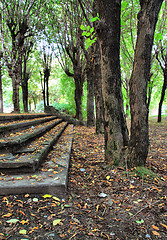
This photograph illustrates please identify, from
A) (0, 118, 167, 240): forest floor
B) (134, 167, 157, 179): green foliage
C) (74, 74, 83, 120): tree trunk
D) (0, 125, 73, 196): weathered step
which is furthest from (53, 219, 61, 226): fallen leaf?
(74, 74, 83, 120): tree trunk

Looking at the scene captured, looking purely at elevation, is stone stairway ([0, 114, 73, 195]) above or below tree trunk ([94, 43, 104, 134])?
below

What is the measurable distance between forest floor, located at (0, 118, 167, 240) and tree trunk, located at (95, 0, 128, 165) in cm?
62

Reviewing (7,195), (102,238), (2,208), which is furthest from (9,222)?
(102,238)

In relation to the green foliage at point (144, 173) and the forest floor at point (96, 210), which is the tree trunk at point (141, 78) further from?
the forest floor at point (96, 210)

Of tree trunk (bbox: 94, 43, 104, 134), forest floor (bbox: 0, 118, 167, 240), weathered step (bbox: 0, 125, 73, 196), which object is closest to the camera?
forest floor (bbox: 0, 118, 167, 240)

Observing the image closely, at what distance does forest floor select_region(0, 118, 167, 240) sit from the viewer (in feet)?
5.53

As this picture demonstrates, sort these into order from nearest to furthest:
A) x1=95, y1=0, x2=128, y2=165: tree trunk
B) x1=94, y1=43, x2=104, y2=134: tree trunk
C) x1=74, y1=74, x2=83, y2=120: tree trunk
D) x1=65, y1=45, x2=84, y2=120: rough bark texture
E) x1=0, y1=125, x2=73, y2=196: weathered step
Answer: x1=0, y1=125, x2=73, y2=196: weathered step < x1=95, y1=0, x2=128, y2=165: tree trunk < x1=94, y1=43, x2=104, y2=134: tree trunk < x1=65, y1=45, x2=84, y2=120: rough bark texture < x1=74, y1=74, x2=83, y2=120: tree trunk

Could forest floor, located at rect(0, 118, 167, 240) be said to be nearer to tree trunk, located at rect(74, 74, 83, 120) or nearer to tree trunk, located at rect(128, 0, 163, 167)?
tree trunk, located at rect(128, 0, 163, 167)

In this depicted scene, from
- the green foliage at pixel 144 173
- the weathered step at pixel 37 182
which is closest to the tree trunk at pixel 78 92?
the green foliage at pixel 144 173

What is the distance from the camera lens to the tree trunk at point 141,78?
2850 mm

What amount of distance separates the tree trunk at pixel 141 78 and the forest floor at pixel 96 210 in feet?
1.53

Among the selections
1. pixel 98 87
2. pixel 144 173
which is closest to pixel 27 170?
pixel 144 173

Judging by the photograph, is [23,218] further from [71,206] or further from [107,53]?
[107,53]

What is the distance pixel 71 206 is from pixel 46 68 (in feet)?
52.5
